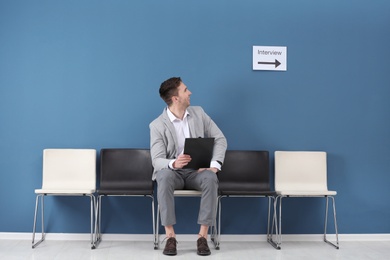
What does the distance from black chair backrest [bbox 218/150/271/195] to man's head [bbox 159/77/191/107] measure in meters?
0.64

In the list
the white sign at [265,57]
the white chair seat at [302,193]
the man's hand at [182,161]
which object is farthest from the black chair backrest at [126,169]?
the white sign at [265,57]

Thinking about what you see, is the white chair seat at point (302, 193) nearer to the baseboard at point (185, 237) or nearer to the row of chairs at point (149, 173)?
the row of chairs at point (149, 173)

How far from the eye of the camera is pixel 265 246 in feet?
11.7

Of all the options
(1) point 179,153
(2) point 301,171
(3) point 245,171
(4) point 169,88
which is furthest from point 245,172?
(4) point 169,88

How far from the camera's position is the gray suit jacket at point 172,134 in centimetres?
346

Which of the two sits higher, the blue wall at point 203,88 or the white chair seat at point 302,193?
the blue wall at point 203,88

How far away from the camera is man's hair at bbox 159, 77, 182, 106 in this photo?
354cm

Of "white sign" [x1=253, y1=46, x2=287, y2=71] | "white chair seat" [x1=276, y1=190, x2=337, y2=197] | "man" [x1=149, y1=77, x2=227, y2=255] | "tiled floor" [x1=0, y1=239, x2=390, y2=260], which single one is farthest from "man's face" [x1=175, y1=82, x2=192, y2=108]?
"tiled floor" [x1=0, y1=239, x2=390, y2=260]

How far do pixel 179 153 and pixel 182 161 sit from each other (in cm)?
31

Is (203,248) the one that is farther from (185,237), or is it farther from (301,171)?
(301,171)

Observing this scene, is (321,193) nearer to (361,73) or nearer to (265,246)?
(265,246)

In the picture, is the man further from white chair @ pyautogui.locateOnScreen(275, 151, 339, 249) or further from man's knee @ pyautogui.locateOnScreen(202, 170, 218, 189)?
white chair @ pyautogui.locateOnScreen(275, 151, 339, 249)

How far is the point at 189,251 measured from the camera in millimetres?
3312

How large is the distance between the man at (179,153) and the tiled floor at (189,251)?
0.71 ft
